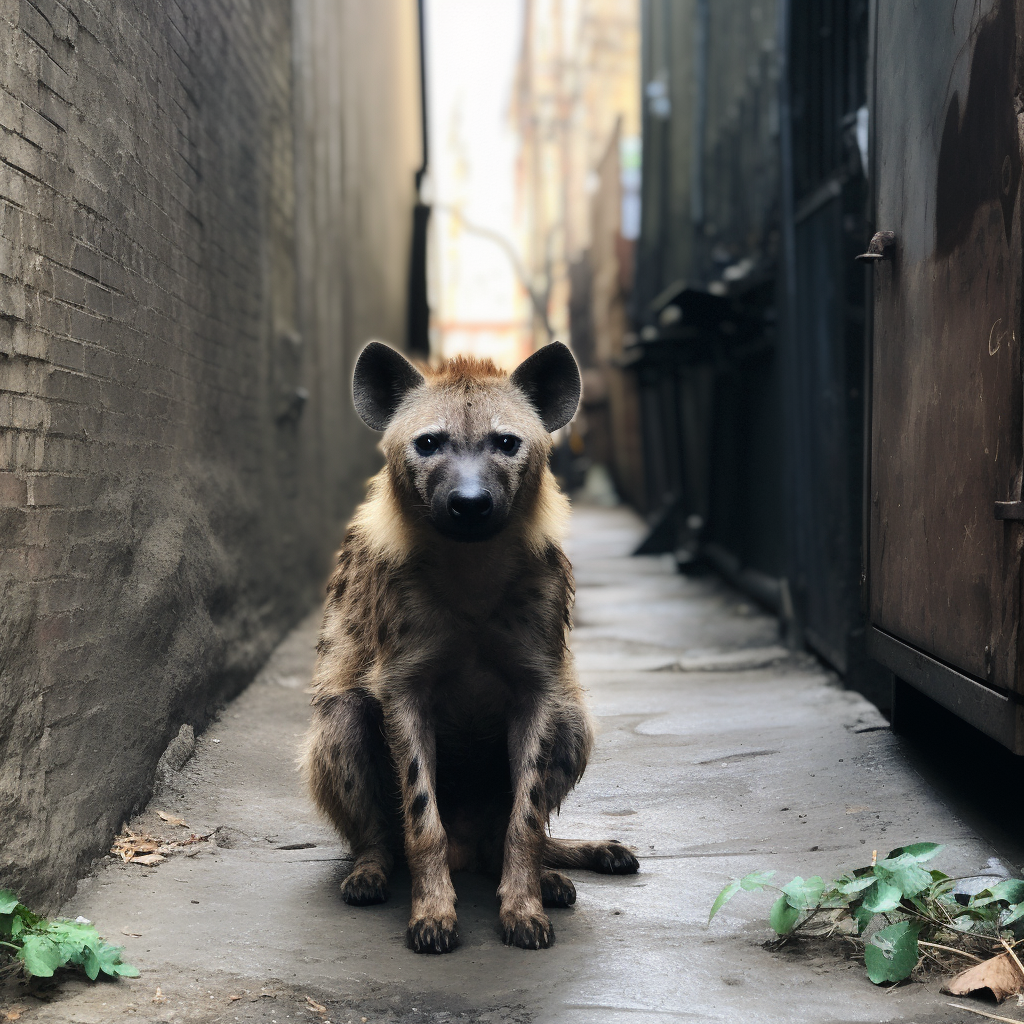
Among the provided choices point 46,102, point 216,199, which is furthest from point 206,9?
point 46,102

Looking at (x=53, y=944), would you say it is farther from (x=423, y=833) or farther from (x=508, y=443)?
(x=508, y=443)

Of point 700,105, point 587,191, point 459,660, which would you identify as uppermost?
point 587,191

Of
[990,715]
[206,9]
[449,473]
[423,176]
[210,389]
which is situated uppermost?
[423,176]

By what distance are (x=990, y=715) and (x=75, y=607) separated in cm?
268

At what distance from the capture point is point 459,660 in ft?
10.9

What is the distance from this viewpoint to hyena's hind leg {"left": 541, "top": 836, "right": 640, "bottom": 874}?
3.56m

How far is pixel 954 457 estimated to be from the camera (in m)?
3.44

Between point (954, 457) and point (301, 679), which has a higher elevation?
point (954, 457)

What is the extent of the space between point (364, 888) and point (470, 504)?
1.21m

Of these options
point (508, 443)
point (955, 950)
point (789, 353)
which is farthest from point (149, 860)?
point (789, 353)

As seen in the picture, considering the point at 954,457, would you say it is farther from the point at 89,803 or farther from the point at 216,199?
the point at 216,199

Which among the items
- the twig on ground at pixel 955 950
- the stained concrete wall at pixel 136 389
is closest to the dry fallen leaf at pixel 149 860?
the stained concrete wall at pixel 136 389

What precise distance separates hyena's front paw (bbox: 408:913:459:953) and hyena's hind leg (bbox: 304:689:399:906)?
350 mm

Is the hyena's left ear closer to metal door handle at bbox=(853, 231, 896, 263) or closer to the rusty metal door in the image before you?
the rusty metal door
